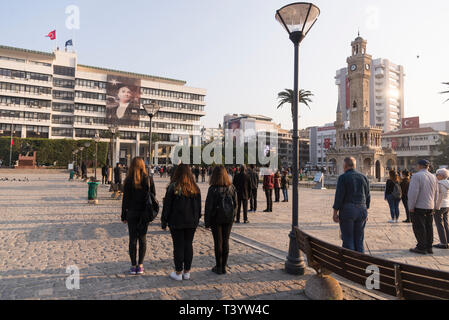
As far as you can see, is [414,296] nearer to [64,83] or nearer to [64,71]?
[64,83]

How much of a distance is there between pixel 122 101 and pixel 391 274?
3148 inches

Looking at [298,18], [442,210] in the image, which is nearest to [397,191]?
[442,210]

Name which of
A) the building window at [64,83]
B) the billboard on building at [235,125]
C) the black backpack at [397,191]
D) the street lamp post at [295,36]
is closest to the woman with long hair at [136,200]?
the street lamp post at [295,36]

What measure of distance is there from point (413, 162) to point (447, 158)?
27317 millimetres

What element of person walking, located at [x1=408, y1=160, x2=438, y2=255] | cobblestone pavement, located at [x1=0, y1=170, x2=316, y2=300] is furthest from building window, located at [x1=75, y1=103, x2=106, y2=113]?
person walking, located at [x1=408, y1=160, x2=438, y2=255]

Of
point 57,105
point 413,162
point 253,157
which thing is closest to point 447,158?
point 413,162

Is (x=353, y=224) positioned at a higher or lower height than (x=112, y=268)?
higher

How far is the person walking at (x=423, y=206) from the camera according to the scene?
6.33 m

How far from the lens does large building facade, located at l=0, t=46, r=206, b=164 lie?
219ft

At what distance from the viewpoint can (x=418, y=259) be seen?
589 centimetres

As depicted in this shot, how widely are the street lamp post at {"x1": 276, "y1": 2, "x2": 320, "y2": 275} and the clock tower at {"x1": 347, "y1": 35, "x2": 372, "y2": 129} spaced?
55.3 meters

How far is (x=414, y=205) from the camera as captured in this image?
6414mm

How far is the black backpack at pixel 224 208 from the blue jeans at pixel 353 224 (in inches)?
73.4
